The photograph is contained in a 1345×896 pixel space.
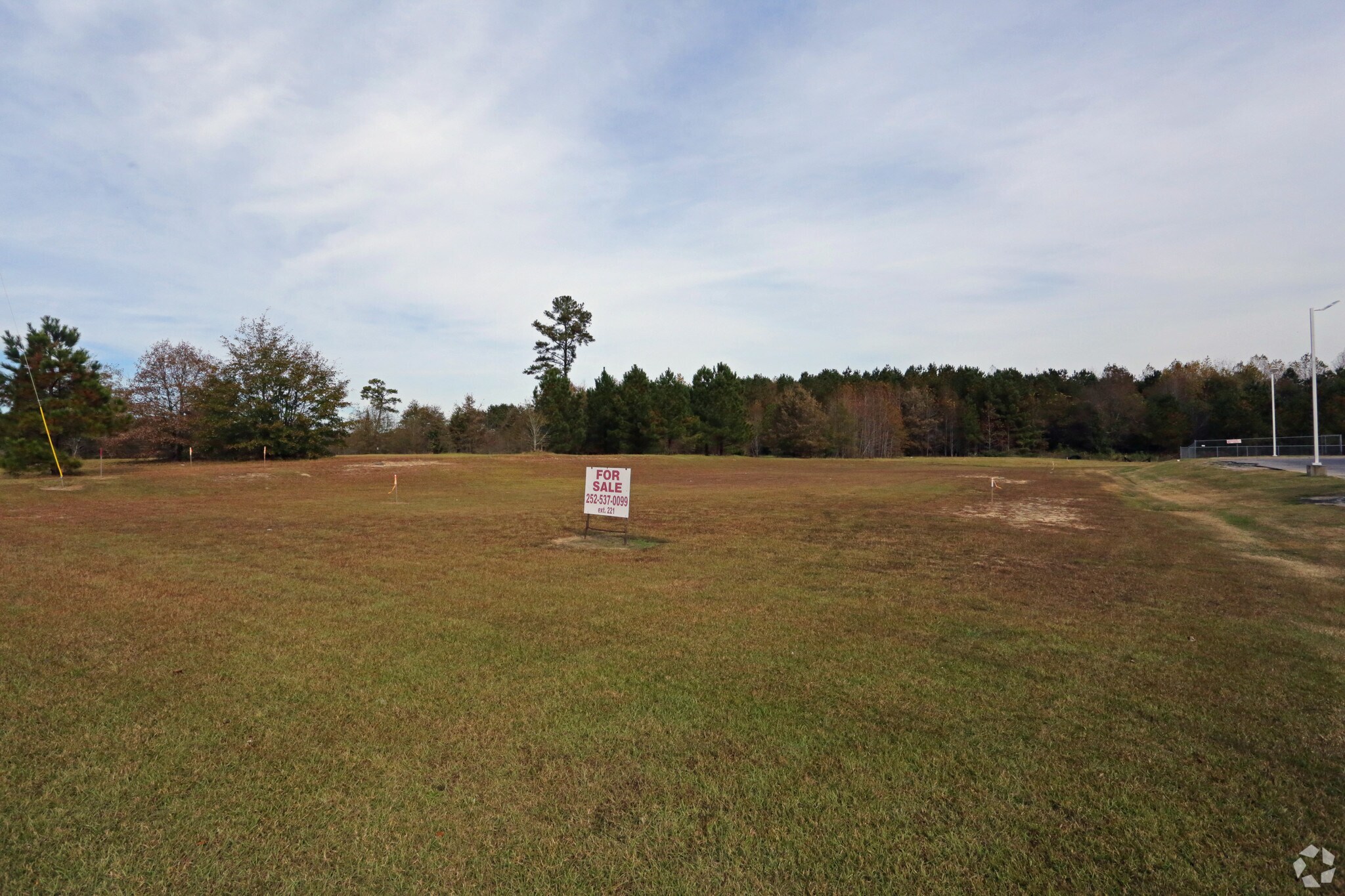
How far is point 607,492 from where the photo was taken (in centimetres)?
1415

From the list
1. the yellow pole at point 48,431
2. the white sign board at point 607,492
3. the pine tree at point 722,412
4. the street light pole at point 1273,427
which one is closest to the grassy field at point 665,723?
the white sign board at point 607,492

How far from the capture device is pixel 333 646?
6594 millimetres

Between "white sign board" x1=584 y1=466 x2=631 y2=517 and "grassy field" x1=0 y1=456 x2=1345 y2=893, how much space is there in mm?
2462

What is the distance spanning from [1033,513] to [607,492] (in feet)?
45.0

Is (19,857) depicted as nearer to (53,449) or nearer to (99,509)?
(99,509)

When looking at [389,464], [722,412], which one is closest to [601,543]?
[389,464]

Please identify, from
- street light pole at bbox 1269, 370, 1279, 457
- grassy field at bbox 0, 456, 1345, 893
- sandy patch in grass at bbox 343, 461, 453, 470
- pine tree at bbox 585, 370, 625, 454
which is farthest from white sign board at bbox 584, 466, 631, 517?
pine tree at bbox 585, 370, 625, 454

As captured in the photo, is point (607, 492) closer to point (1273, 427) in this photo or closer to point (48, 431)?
point (48, 431)

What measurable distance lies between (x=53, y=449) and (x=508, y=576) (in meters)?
29.3

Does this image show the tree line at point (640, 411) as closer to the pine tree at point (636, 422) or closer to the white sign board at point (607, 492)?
the pine tree at point (636, 422)

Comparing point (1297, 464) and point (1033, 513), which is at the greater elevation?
point (1297, 464)

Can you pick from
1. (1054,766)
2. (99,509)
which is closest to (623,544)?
(1054,766)

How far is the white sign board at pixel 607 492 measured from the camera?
13875 millimetres

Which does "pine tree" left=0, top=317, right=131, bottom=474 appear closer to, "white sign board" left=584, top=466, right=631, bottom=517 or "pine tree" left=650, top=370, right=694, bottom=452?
A: "white sign board" left=584, top=466, right=631, bottom=517
